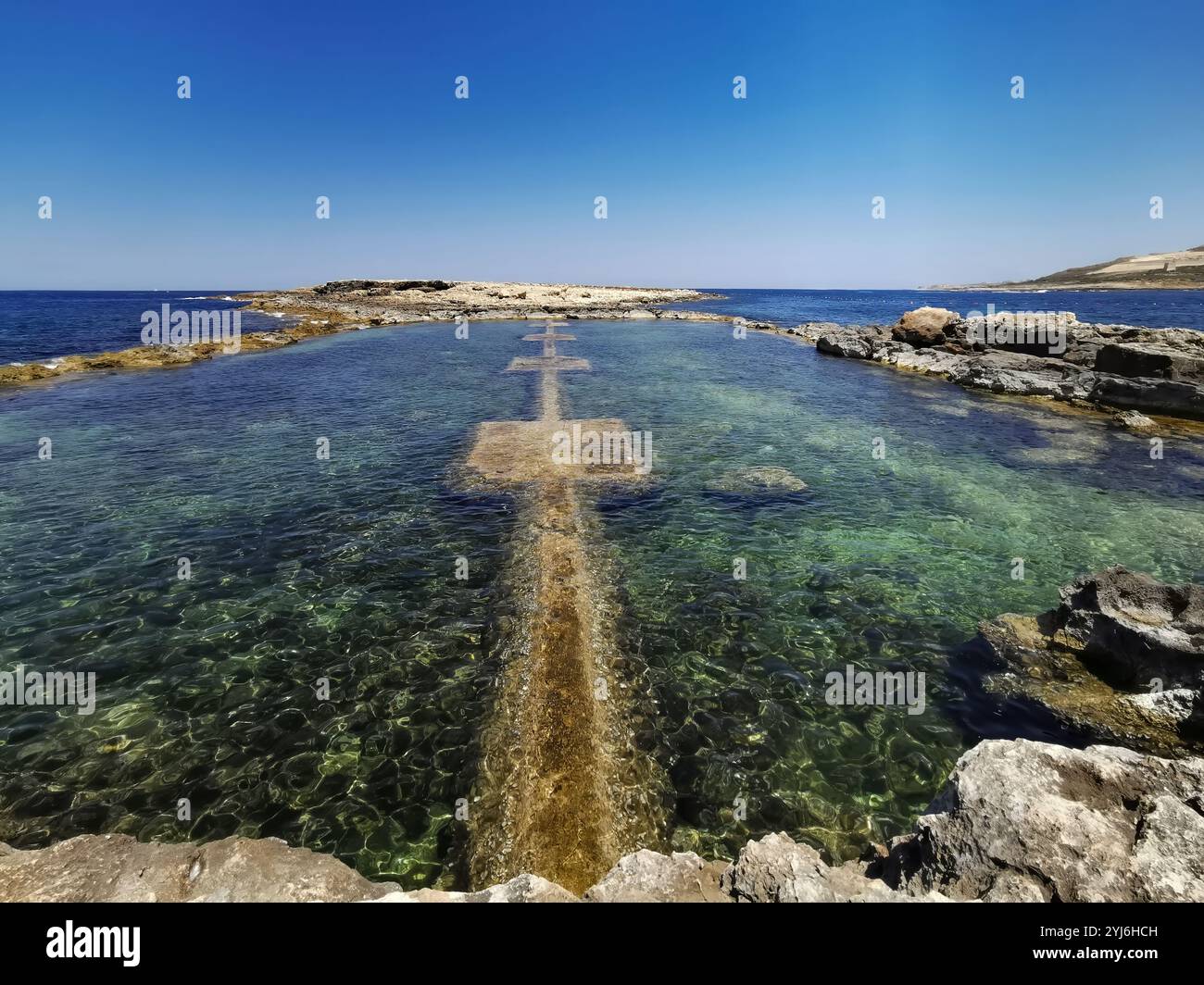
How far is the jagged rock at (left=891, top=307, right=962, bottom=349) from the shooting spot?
184ft

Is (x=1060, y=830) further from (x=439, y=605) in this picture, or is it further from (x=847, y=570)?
(x=439, y=605)

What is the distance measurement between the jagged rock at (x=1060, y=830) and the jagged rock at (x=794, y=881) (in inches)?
29.2

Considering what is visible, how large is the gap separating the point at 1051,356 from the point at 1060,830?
52992 millimetres

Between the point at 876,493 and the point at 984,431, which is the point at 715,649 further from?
the point at 984,431

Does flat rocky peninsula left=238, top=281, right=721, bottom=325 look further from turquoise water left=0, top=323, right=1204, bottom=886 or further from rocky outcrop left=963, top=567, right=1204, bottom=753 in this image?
rocky outcrop left=963, top=567, right=1204, bottom=753

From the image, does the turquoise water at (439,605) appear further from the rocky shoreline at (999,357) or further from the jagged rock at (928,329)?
the jagged rock at (928,329)

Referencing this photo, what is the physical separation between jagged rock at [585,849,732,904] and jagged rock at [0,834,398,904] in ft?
9.60

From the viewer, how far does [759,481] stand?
21.7 m

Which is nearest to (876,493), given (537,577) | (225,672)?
(537,577)

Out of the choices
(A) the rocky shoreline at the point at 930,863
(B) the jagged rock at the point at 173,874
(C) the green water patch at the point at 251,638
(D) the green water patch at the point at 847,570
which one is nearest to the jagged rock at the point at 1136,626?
(D) the green water patch at the point at 847,570

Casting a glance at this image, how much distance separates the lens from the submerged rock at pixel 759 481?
20.9m

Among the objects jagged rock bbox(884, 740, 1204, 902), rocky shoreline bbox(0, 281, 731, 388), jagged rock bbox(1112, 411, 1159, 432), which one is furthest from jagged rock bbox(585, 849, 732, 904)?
rocky shoreline bbox(0, 281, 731, 388)

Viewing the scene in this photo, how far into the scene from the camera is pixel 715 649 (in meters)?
11.8
